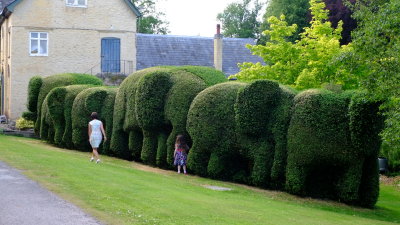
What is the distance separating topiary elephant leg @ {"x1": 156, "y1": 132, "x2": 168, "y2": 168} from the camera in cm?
2375

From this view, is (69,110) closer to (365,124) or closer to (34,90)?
(34,90)

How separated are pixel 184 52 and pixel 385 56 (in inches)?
1245

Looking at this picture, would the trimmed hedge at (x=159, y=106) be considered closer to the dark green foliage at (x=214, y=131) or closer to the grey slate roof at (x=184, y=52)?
the dark green foliage at (x=214, y=131)

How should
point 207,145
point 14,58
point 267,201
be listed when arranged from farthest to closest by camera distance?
point 14,58 → point 207,145 → point 267,201

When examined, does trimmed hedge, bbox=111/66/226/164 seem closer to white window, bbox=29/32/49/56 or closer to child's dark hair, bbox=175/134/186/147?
child's dark hair, bbox=175/134/186/147

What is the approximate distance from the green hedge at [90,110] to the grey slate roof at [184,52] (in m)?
16.4

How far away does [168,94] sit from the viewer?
2322 centimetres

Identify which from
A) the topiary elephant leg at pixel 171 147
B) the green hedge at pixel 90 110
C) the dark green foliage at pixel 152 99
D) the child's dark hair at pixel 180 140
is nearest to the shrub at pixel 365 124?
the child's dark hair at pixel 180 140

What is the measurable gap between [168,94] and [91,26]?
18.1m

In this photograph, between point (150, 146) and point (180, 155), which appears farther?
point (150, 146)

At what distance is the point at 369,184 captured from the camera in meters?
18.4

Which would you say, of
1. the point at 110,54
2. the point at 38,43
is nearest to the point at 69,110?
the point at 38,43

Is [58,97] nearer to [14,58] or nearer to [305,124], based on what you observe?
[14,58]

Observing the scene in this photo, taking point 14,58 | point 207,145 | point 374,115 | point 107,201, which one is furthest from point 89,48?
point 107,201
